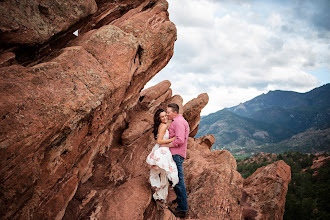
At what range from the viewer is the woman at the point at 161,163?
271 inches

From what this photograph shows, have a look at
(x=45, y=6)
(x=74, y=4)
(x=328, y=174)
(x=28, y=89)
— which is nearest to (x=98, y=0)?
(x=74, y=4)

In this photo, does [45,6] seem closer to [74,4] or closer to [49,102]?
[74,4]

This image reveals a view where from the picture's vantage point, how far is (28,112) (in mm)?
5055

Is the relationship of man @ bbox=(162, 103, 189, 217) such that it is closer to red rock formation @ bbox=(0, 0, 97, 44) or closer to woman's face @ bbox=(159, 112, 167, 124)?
woman's face @ bbox=(159, 112, 167, 124)

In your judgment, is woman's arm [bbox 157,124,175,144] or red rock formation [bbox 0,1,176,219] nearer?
red rock formation [bbox 0,1,176,219]

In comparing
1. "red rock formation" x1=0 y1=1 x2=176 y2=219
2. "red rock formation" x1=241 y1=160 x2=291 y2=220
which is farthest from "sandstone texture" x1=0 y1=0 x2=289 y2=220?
"red rock formation" x1=241 y1=160 x2=291 y2=220

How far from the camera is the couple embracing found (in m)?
6.93

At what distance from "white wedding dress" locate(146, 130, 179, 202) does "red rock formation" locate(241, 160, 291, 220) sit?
6.13 m

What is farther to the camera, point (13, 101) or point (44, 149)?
point (44, 149)

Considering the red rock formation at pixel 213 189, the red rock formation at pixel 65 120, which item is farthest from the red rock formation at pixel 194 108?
the red rock formation at pixel 65 120

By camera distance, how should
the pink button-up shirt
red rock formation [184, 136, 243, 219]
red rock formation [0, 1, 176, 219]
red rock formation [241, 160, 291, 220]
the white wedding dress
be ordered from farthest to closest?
Answer: red rock formation [241, 160, 291, 220] → red rock formation [184, 136, 243, 219] → the pink button-up shirt → the white wedding dress → red rock formation [0, 1, 176, 219]

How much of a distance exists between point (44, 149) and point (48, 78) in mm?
2265

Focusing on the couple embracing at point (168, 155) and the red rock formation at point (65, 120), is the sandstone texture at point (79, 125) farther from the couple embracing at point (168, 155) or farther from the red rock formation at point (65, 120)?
the couple embracing at point (168, 155)

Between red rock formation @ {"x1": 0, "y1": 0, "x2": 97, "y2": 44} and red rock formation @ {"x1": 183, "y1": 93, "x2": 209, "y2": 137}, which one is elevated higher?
red rock formation @ {"x1": 183, "y1": 93, "x2": 209, "y2": 137}
